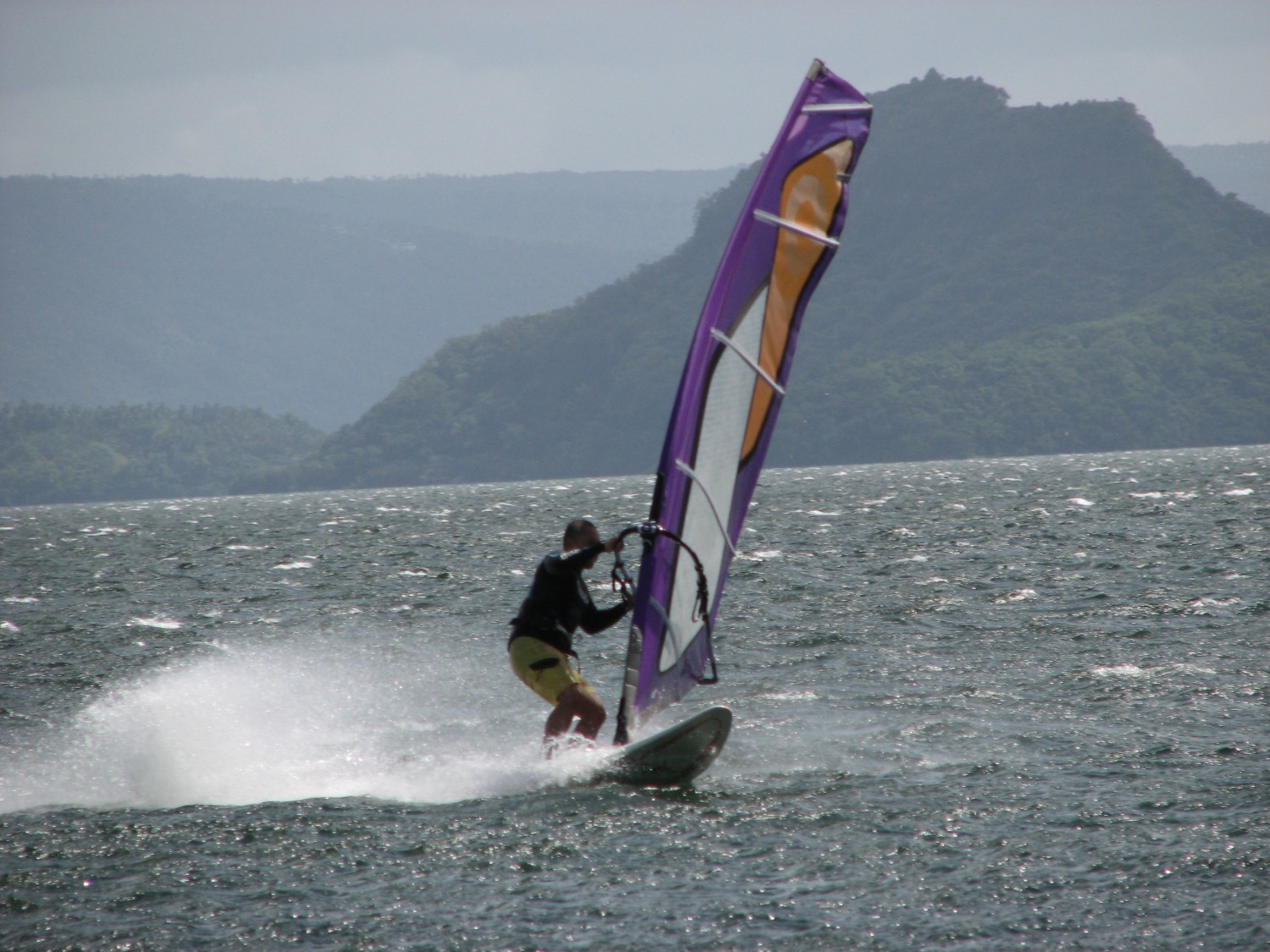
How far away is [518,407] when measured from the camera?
564 feet

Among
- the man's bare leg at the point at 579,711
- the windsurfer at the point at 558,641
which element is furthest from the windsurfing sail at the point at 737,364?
the windsurfer at the point at 558,641

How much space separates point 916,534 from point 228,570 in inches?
608

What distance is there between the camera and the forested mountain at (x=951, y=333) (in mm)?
135875

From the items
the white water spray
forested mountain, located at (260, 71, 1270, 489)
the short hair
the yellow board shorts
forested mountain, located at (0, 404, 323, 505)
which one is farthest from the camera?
forested mountain, located at (0, 404, 323, 505)

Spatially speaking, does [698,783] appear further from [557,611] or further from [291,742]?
[291,742]

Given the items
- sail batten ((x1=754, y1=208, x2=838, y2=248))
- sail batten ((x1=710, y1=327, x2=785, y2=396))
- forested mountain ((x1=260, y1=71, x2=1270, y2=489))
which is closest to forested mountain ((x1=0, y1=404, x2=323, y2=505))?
forested mountain ((x1=260, y1=71, x2=1270, y2=489))

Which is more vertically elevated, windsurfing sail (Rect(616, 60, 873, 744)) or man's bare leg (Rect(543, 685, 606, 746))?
windsurfing sail (Rect(616, 60, 873, 744))

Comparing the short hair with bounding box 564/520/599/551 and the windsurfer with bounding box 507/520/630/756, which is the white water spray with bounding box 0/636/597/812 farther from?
the short hair with bounding box 564/520/599/551

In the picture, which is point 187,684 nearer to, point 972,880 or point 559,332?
point 972,880

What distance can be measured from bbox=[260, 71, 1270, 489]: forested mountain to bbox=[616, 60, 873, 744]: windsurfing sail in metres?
127

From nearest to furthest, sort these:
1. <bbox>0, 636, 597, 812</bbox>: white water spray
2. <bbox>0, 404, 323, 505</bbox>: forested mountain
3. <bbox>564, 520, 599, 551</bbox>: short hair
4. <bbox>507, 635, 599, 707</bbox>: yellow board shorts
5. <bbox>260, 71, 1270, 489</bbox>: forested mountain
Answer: <bbox>564, 520, 599, 551</bbox>: short hair → <bbox>507, 635, 599, 707</bbox>: yellow board shorts → <bbox>0, 636, 597, 812</bbox>: white water spray → <bbox>260, 71, 1270, 489</bbox>: forested mountain → <bbox>0, 404, 323, 505</bbox>: forested mountain

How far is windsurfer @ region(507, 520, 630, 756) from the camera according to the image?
9227mm

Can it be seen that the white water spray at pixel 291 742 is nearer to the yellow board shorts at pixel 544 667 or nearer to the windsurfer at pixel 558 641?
the windsurfer at pixel 558 641

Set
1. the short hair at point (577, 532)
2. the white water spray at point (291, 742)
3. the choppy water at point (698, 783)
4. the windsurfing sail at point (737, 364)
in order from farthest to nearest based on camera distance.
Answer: the white water spray at point (291, 742), the short hair at point (577, 532), the windsurfing sail at point (737, 364), the choppy water at point (698, 783)
